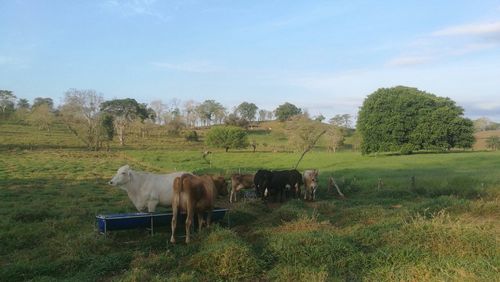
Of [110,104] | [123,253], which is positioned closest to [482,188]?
[123,253]

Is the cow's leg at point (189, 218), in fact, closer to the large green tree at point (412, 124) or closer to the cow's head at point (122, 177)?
the cow's head at point (122, 177)

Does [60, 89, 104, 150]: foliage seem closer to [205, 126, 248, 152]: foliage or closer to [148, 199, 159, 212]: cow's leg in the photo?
[205, 126, 248, 152]: foliage

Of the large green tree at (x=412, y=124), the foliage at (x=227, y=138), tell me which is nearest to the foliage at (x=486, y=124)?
the large green tree at (x=412, y=124)

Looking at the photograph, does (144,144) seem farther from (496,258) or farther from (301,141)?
(496,258)

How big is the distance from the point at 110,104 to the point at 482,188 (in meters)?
81.2

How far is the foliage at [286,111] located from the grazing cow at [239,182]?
103138 mm

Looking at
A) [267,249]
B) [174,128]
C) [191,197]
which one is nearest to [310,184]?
[191,197]

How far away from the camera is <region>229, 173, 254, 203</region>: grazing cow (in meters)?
17.2

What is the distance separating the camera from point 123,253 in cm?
835

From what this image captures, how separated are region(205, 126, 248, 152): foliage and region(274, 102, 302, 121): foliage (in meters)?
58.6

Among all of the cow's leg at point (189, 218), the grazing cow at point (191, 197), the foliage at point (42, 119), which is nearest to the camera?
the cow's leg at point (189, 218)

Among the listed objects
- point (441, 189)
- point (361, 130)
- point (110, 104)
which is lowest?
point (441, 189)

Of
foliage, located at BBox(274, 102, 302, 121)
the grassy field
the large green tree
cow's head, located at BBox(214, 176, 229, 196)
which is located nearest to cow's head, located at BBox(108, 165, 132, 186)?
the grassy field

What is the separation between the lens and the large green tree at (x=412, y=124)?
50125 millimetres
